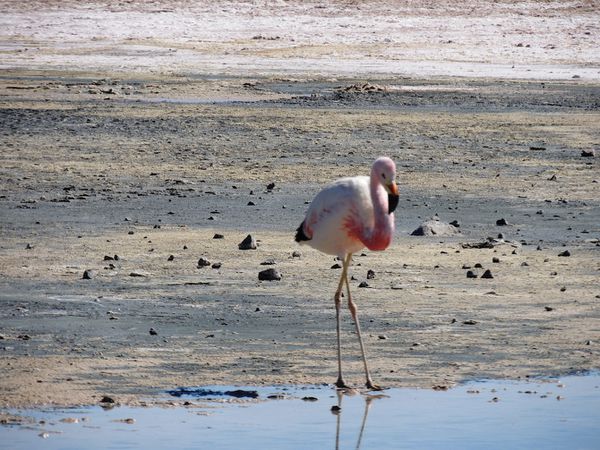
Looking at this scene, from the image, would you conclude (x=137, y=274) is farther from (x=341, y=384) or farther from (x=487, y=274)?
(x=341, y=384)

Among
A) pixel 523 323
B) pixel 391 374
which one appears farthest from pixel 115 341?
pixel 523 323

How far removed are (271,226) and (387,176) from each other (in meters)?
5.56

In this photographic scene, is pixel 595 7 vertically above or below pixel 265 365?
below

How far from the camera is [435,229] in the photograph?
545 inches

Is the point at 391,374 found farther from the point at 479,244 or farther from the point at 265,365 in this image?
the point at 479,244

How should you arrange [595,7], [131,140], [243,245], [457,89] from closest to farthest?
[243,245] < [131,140] < [457,89] < [595,7]

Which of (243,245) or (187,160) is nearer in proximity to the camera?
(243,245)

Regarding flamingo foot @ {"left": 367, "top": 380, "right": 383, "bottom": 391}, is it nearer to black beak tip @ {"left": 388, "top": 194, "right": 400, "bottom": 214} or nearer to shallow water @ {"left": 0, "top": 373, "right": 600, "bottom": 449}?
shallow water @ {"left": 0, "top": 373, "right": 600, "bottom": 449}

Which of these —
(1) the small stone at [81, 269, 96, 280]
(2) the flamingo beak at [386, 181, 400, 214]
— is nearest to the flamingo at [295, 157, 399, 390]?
(2) the flamingo beak at [386, 181, 400, 214]

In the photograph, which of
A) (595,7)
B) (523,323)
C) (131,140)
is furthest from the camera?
(595,7)

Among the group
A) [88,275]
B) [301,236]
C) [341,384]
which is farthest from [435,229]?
[341,384]

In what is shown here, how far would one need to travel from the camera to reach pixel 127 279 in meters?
11.6

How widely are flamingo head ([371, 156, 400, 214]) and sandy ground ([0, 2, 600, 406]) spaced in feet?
3.37

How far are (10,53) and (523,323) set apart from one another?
34401 mm
